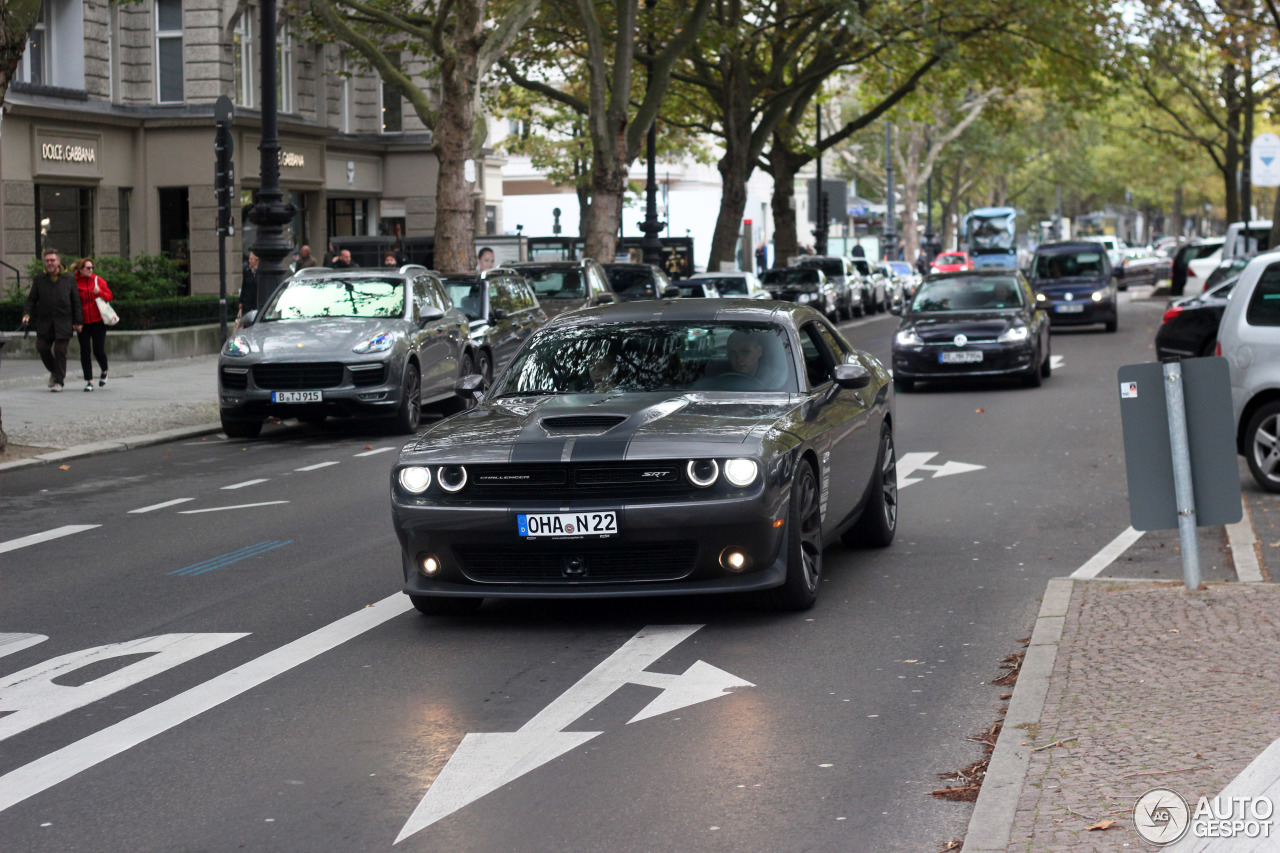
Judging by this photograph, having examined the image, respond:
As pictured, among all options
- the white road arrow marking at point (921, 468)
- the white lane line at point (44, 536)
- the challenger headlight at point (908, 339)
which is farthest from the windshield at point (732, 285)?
the white lane line at point (44, 536)

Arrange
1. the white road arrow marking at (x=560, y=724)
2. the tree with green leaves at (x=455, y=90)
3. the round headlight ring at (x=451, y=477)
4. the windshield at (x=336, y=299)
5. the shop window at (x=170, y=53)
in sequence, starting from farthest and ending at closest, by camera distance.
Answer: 1. the shop window at (x=170, y=53)
2. the tree with green leaves at (x=455, y=90)
3. the windshield at (x=336, y=299)
4. the round headlight ring at (x=451, y=477)
5. the white road arrow marking at (x=560, y=724)

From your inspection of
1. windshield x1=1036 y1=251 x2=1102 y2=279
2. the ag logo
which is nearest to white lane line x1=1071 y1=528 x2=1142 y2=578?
the ag logo

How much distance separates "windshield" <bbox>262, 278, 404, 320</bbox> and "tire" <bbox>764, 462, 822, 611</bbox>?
36.9 feet

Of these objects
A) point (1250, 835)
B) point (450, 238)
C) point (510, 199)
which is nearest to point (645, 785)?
point (1250, 835)

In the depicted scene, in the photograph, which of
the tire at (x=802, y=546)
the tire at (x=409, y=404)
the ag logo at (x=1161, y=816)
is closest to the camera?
the ag logo at (x=1161, y=816)

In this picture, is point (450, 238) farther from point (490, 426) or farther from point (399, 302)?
point (490, 426)

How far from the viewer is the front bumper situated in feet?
25.1

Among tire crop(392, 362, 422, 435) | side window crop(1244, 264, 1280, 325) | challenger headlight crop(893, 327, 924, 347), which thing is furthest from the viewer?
challenger headlight crop(893, 327, 924, 347)

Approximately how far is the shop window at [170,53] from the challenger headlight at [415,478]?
104ft

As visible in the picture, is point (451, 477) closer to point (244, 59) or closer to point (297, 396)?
point (297, 396)

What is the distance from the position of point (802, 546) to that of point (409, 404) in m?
10.8

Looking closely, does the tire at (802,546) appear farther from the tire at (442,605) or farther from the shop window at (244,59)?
the shop window at (244,59)

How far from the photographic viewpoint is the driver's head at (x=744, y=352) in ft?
29.5

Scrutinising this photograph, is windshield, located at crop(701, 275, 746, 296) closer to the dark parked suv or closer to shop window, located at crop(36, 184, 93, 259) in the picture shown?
the dark parked suv
